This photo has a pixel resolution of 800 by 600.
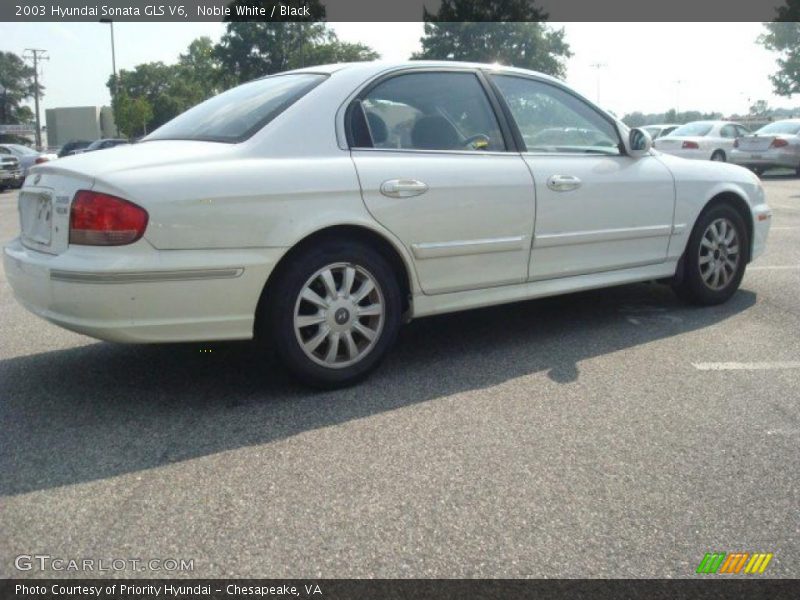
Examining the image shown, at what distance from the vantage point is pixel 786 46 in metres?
45.8

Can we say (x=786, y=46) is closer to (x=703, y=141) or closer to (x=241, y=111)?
(x=703, y=141)

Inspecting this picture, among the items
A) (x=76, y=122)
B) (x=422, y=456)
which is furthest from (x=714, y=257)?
(x=76, y=122)

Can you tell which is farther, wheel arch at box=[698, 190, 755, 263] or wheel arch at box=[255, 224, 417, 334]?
wheel arch at box=[698, 190, 755, 263]

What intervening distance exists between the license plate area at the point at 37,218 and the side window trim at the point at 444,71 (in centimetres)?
139

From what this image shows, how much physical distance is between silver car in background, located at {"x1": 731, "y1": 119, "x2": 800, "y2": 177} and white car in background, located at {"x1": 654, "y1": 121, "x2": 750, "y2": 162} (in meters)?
0.49

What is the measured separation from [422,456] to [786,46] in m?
50.3

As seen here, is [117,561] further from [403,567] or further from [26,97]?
[26,97]

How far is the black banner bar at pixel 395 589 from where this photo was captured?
216 cm

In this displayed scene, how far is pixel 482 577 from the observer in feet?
7.36

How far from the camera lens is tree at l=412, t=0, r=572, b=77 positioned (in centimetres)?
6600

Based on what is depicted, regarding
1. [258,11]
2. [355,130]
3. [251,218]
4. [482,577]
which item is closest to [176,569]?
[482,577]

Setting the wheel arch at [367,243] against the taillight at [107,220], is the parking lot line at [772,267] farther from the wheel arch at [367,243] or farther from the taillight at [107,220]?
the taillight at [107,220]

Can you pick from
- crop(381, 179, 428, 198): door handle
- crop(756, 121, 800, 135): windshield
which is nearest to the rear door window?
crop(381, 179, 428, 198): door handle

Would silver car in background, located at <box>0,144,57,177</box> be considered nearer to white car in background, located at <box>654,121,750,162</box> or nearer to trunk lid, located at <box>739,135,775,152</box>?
white car in background, located at <box>654,121,750,162</box>
